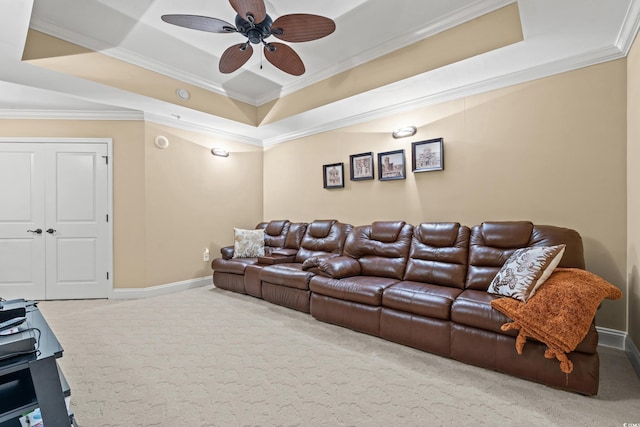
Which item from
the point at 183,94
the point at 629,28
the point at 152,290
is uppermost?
the point at 183,94

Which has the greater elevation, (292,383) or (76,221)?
(76,221)

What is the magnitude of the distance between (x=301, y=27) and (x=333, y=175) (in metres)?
2.56

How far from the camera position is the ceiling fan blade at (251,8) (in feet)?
6.95

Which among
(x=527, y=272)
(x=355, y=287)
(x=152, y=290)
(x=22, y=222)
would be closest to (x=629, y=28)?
(x=527, y=272)

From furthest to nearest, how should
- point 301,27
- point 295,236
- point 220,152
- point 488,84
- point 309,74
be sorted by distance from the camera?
1. point 220,152
2. point 295,236
3. point 309,74
4. point 488,84
5. point 301,27

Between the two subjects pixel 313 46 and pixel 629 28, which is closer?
pixel 629 28

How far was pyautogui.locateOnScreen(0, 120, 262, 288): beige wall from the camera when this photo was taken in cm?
431

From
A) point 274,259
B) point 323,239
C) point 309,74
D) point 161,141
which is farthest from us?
point 161,141

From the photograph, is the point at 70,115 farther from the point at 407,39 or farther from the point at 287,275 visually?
the point at 407,39

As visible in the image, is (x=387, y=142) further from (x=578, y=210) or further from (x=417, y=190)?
(x=578, y=210)

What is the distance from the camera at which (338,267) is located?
10.8 ft

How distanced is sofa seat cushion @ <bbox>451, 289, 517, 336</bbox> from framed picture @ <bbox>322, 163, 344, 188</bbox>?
8.62ft

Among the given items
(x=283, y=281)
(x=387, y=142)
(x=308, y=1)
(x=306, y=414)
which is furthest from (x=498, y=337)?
(x=308, y=1)

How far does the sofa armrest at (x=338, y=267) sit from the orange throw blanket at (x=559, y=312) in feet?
4.91
